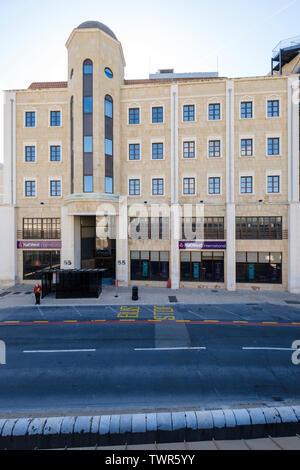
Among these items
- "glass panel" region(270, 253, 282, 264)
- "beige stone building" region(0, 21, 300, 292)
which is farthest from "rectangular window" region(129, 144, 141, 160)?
"glass panel" region(270, 253, 282, 264)

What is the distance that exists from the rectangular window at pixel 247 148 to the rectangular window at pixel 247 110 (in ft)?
7.58

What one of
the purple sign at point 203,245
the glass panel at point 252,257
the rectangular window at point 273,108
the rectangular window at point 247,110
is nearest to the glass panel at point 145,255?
the purple sign at point 203,245

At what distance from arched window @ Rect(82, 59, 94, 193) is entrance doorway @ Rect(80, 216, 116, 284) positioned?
13.0 ft

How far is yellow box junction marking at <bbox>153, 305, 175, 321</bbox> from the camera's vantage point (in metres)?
14.3

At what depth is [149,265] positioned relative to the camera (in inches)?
893

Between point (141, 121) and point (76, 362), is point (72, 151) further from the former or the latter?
point (76, 362)

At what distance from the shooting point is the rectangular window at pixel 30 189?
2316cm

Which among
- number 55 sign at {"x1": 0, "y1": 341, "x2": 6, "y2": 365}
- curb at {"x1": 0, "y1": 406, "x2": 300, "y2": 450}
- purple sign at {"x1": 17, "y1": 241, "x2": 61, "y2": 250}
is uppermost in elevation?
purple sign at {"x1": 17, "y1": 241, "x2": 61, "y2": 250}

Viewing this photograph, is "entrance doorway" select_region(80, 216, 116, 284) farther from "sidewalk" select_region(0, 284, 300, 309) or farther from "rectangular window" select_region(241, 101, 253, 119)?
"rectangular window" select_region(241, 101, 253, 119)

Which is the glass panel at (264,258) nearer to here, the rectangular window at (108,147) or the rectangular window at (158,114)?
the rectangular window at (158,114)

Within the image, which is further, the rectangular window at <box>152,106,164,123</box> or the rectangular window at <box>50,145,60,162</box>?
the rectangular window at <box>50,145,60,162</box>

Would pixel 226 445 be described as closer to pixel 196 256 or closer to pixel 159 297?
pixel 159 297

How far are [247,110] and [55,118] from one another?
1926 centimetres

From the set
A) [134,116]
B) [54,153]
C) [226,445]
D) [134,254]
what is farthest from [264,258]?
[54,153]
